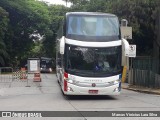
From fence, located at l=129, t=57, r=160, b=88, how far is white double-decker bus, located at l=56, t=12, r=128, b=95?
7.33 meters

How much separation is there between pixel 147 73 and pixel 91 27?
848 cm

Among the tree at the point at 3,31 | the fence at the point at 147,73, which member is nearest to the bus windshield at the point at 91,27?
the fence at the point at 147,73

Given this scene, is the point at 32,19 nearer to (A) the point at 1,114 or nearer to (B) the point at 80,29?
(B) the point at 80,29

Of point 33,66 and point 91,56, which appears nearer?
point 91,56

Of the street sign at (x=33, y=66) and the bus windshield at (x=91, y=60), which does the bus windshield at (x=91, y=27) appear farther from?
the street sign at (x=33, y=66)

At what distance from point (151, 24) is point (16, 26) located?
28.8 meters

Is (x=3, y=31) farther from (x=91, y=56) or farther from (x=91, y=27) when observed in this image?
(x=91, y=56)

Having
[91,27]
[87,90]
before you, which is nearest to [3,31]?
[91,27]

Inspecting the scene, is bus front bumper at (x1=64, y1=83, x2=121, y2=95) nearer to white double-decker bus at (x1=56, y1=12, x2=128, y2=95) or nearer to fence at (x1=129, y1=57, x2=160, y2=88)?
white double-decker bus at (x1=56, y1=12, x2=128, y2=95)

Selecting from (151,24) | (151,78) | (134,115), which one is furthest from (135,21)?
(134,115)

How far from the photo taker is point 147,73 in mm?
26688

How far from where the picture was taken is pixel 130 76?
102 feet

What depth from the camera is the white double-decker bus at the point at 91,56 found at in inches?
748

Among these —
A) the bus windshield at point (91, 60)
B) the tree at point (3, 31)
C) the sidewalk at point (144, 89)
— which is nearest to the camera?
the bus windshield at point (91, 60)
